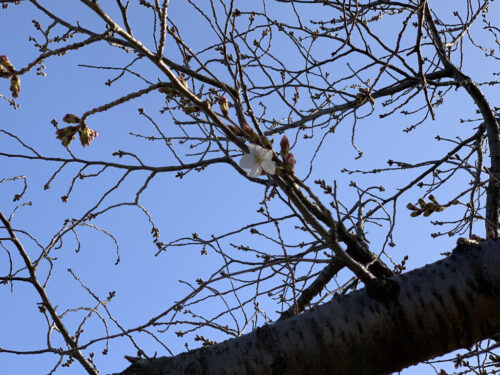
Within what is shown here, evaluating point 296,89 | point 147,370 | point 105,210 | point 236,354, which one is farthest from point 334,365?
point 296,89

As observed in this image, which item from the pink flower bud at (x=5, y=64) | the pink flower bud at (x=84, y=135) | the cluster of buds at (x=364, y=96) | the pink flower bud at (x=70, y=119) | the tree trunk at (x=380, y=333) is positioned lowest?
the tree trunk at (x=380, y=333)

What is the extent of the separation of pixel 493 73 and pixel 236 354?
3316 mm

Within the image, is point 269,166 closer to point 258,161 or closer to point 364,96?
point 258,161

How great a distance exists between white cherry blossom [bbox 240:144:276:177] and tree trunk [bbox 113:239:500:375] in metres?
0.55

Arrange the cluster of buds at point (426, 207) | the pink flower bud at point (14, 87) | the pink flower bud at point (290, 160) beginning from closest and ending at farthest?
the pink flower bud at point (290, 160) < the pink flower bud at point (14, 87) < the cluster of buds at point (426, 207)

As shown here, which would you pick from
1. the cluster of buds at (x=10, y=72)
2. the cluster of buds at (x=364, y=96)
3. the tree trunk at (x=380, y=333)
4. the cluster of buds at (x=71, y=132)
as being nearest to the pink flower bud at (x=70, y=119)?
the cluster of buds at (x=71, y=132)

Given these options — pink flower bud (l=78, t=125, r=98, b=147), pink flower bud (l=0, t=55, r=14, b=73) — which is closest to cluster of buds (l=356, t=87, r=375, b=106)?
pink flower bud (l=78, t=125, r=98, b=147)

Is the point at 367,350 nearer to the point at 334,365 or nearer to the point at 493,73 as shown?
the point at 334,365

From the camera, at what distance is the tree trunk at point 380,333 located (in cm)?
139

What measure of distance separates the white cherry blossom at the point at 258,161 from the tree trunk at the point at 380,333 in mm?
548

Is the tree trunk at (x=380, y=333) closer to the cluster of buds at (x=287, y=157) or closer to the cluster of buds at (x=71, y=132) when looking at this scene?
the cluster of buds at (x=287, y=157)

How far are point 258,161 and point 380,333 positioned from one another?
0.66m

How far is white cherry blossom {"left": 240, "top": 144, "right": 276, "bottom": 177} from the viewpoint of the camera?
Answer: 3.74 ft

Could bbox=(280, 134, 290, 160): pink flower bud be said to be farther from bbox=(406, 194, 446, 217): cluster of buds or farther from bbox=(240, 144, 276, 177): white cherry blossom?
bbox=(406, 194, 446, 217): cluster of buds
